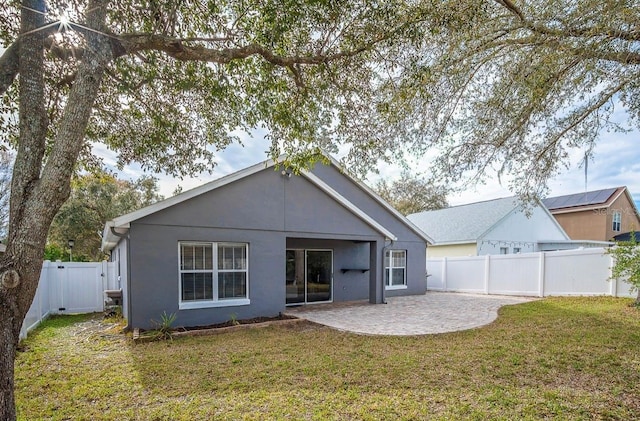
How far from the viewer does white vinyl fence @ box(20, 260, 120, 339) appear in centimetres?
1148

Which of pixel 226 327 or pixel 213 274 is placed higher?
pixel 213 274

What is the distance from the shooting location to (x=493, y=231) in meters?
19.5

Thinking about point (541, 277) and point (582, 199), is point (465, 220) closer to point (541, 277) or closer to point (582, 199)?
point (541, 277)

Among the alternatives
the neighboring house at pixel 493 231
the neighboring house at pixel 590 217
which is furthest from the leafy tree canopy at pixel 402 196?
the neighboring house at pixel 493 231

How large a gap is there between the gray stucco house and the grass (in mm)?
1385

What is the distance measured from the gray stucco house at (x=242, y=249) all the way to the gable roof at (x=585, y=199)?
21835mm

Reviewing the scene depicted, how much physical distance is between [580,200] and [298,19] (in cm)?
3066

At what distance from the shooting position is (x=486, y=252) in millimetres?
19359

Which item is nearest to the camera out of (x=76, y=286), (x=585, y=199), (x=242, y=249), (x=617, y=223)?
(x=242, y=249)

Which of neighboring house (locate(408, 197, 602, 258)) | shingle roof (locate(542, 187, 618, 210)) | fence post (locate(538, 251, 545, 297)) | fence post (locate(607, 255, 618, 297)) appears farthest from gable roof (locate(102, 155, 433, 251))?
shingle roof (locate(542, 187, 618, 210))

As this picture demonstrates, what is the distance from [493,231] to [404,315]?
1193 cm

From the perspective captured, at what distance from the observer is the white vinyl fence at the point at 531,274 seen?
1250cm

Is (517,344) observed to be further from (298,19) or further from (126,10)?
(126,10)

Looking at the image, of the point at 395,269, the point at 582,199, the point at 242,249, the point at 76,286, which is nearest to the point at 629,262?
the point at 395,269
